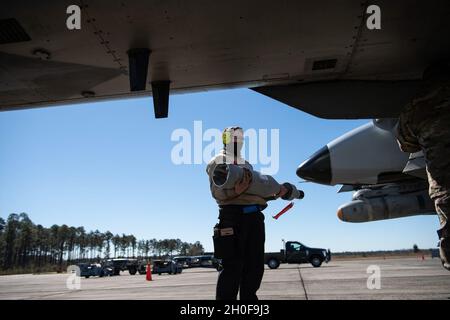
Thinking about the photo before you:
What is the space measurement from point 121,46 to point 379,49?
91.6 inches

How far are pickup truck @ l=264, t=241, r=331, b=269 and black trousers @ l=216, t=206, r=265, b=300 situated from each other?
23.2 metres

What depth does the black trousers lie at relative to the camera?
2.65 m

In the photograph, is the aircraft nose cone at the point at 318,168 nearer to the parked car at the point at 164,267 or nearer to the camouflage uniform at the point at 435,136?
the camouflage uniform at the point at 435,136

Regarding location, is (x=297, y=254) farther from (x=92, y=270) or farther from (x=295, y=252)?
(x=92, y=270)

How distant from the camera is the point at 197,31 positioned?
2.84 m

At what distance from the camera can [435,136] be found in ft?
8.88

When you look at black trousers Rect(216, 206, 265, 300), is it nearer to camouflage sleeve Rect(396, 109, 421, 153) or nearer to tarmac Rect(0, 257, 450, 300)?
camouflage sleeve Rect(396, 109, 421, 153)

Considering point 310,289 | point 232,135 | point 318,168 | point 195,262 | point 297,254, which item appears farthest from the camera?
point 195,262

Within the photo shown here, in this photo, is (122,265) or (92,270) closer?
(92,270)

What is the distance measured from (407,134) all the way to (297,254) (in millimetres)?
24512

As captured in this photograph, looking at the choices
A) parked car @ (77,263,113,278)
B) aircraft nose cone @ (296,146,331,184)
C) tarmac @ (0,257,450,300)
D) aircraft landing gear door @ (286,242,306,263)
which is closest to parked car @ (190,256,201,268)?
parked car @ (77,263,113,278)

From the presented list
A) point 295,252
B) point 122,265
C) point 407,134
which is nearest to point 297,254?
point 295,252

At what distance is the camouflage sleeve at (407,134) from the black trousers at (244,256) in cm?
150

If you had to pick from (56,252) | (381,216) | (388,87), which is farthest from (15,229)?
(388,87)
